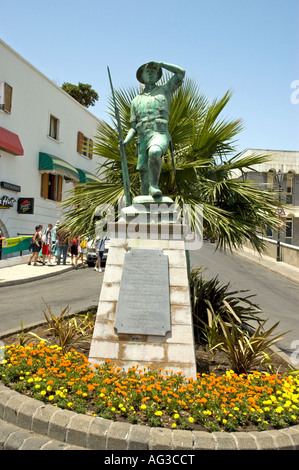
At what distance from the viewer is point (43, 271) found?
14.7 metres

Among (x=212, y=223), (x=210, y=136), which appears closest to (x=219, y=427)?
(x=212, y=223)

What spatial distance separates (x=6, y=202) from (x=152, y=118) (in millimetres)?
13582

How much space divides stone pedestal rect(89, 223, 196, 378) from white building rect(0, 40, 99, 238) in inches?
434

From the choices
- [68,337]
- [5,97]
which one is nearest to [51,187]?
[5,97]

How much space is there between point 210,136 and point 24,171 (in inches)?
542

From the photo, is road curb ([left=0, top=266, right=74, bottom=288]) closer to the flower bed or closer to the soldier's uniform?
the flower bed

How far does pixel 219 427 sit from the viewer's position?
129 inches

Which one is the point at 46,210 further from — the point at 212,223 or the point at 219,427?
the point at 219,427

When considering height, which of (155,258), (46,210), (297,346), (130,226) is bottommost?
(297,346)

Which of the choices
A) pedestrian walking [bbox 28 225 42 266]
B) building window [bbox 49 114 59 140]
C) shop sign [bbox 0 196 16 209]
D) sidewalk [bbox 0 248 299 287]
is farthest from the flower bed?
building window [bbox 49 114 59 140]

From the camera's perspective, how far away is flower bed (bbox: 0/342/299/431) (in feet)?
11.0

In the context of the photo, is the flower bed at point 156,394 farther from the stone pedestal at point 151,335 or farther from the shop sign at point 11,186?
the shop sign at point 11,186

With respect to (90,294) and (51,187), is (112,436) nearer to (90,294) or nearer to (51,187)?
(90,294)

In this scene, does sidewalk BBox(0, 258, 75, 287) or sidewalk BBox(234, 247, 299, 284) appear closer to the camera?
sidewalk BBox(0, 258, 75, 287)
